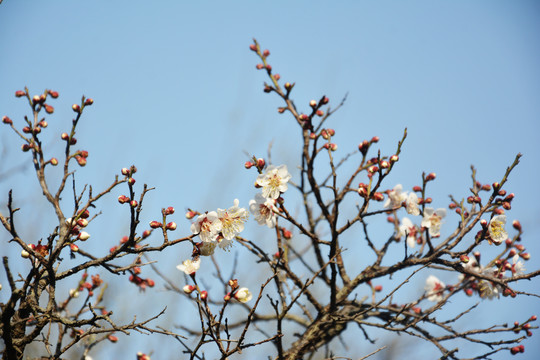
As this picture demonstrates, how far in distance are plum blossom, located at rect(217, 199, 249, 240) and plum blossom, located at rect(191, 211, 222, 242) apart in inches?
2.5

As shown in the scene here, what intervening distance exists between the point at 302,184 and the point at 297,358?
120 centimetres

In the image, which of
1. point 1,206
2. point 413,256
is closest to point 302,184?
point 413,256

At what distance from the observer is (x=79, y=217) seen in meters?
2.24

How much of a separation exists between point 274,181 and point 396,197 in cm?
98

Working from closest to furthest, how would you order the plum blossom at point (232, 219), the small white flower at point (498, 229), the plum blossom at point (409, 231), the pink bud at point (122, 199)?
the pink bud at point (122, 199)
the plum blossom at point (232, 219)
the small white flower at point (498, 229)
the plum blossom at point (409, 231)

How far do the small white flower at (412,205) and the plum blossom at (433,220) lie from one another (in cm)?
7

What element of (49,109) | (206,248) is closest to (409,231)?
(206,248)

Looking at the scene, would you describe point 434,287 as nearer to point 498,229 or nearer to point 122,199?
point 498,229

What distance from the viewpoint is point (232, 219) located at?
Result: 243 cm

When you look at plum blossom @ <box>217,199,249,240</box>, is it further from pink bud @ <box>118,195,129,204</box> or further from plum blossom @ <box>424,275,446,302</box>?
plum blossom @ <box>424,275,446,302</box>

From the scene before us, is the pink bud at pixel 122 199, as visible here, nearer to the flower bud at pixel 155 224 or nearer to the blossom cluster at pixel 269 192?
the flower bud at pixel 155 224

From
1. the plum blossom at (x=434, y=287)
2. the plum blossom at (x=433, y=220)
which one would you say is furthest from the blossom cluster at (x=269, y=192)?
the plum blossom at (x=434, y=287)

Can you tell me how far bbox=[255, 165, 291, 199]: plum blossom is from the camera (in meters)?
2.44

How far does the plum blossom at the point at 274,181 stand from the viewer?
8.01 ft
